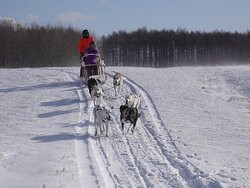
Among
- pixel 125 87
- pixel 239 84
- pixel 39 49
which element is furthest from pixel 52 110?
pixel 39 49

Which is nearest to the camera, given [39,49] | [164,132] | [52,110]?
[164,132]

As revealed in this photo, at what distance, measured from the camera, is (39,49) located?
46688mm

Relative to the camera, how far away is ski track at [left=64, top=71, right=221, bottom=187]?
31.6 feet

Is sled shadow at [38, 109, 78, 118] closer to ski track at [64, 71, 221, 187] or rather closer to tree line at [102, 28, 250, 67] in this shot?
ski track at [64, 71, 221, 187]

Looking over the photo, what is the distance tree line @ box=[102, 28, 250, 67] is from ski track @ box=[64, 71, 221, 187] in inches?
1924

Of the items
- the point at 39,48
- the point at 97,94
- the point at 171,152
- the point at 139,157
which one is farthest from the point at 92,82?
the point at 39,48

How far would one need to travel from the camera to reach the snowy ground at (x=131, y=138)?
9.85 meters

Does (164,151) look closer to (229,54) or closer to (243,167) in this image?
(243,167)

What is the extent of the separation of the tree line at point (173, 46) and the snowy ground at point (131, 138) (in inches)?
1621

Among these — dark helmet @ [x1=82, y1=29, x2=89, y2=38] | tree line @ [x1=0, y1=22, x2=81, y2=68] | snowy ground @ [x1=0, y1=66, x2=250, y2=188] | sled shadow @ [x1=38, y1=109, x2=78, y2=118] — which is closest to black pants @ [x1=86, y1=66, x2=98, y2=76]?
snowy ground @ [x1=0, y1=66, x2=250, y2=188]

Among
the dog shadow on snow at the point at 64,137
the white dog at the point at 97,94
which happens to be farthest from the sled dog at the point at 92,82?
the dog shadow on snow at the point at 64,137

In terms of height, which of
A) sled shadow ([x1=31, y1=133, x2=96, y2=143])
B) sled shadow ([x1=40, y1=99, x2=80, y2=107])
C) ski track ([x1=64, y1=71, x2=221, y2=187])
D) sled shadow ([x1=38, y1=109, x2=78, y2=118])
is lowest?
ski track ([x1=64, y1=71, x2=221, y2=187])

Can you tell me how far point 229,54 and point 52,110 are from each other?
5069 cm

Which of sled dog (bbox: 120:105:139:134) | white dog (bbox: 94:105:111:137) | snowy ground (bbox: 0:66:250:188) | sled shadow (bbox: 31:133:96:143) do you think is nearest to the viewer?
snowy ground (bbox: 0:66:250:188)
